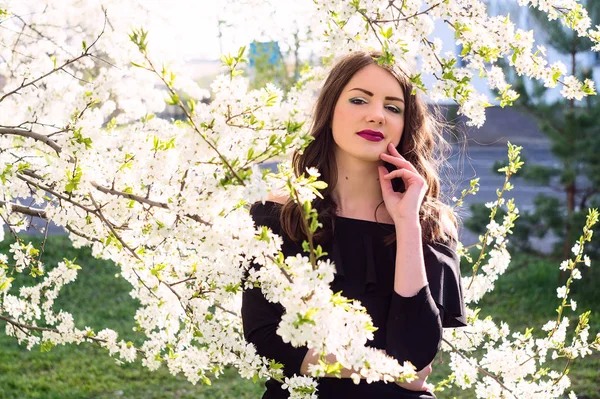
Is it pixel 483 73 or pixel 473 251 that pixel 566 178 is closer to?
pixel 473 251

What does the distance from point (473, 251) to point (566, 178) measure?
2194 mm

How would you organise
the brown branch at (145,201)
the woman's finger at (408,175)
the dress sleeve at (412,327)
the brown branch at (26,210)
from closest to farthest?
1. the brown branch at (145,201)
2. the dress sleeve at (412,327)
3. the woman's finger at (408,175)
4. the brown branch at (26,210)

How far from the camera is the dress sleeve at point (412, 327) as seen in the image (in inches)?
85.0

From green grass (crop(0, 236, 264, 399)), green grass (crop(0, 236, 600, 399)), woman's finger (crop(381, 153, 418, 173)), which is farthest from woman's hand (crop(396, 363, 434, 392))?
green grass (crop(0, 236, 264, 399))

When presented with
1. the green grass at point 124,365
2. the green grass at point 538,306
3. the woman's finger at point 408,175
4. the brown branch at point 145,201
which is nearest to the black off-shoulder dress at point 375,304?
the woman's finger at point 408,175

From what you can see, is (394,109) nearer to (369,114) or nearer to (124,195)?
(369,114)

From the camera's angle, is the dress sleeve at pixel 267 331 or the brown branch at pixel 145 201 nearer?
the brown branch at pixel 145 201

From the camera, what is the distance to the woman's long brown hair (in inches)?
95.3

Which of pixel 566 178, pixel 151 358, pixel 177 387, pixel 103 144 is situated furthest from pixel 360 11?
pixel 566 178

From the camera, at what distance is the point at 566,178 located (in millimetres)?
6859

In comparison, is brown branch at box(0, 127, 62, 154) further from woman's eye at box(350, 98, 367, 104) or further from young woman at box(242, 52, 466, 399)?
woman's eye at box(350, 98, 367, 104)

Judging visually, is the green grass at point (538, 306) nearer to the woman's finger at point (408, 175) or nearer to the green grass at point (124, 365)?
the green grass at point (124, 365)

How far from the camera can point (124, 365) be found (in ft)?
19.5

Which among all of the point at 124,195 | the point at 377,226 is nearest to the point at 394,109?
the point at 377,226
